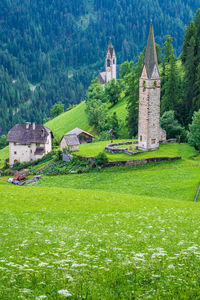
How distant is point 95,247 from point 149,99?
46.4m

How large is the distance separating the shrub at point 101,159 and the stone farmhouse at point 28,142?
2712cm

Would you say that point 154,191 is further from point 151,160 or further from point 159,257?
point 159,257

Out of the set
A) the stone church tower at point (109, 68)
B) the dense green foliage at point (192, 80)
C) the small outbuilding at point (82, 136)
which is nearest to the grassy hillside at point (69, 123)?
the stone church tower at point (109, 68)

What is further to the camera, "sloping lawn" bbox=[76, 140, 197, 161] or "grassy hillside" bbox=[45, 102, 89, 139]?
"grassy hillside" bbox=[45, 102, 89, 139]

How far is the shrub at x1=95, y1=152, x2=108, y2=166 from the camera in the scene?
56.5 metres

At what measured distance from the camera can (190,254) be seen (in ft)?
49.2

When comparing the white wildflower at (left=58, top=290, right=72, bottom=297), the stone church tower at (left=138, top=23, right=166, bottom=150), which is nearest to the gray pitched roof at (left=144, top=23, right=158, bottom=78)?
the stone church tower at (left=138, top=23, right=166, bottom=150)

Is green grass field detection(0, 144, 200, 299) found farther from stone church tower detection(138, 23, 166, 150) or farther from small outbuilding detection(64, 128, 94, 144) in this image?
small outbuilding detection(64, 128, 94, 144)

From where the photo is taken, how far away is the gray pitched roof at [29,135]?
81.9 meters

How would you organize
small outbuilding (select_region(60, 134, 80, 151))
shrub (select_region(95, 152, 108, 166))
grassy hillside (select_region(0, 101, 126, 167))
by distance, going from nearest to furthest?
shrub (select_region(95, 152, 108, 166))
small outbuilding (select_region(60, 134, 80, 151))
grassy hillside (select_region(0, 101, 126, 167))

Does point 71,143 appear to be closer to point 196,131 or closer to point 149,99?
point 149,99

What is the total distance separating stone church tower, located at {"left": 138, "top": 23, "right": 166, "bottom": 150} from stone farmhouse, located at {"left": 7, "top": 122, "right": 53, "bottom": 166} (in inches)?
1090

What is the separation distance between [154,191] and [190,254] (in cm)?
2995

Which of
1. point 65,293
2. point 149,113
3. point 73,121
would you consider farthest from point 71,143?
point 73,121
